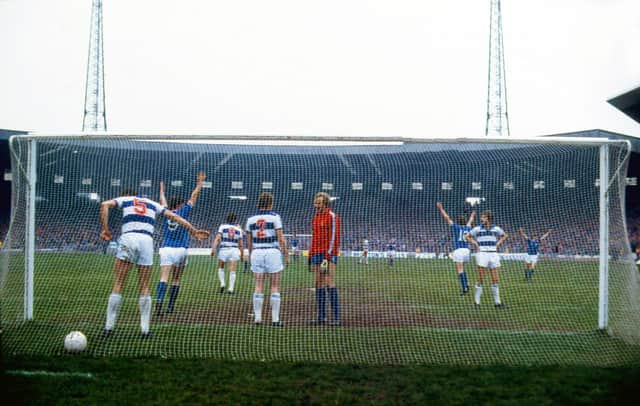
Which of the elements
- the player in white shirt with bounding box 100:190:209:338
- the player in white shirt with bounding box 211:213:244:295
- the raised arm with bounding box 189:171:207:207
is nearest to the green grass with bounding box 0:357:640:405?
the player in white shirt with bounding box 100:190:209:338

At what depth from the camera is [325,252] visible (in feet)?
24.9

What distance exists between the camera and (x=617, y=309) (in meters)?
7.48

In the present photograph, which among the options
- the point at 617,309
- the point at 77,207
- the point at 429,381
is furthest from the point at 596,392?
the point at 77,207

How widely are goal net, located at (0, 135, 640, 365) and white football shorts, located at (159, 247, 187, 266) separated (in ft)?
1.12

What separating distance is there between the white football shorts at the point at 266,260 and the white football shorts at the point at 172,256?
5.82 ft

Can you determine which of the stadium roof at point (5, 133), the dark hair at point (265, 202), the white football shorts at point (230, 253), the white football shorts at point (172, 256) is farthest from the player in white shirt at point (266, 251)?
the stadium roof at point (5, 133)

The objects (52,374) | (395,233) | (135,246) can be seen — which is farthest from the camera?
(395,233)

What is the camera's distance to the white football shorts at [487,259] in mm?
10039

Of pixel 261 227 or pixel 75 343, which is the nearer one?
pixel 75 343

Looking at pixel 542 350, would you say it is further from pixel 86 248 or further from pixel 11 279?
pixel 86 248

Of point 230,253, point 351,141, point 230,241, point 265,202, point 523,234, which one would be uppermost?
point 351,141

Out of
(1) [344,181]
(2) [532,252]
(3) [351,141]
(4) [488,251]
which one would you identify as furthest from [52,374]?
A: (2) [532,252]

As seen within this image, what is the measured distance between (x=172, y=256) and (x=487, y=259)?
593 cm

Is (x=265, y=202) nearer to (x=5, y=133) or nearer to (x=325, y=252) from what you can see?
(x=325, y=252)
